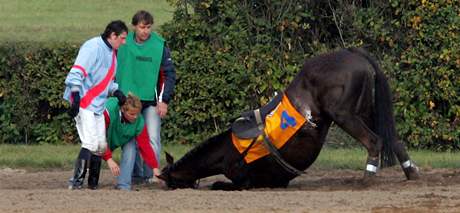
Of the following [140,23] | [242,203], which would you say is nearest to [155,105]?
[140,23]

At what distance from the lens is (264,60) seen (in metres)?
14.0

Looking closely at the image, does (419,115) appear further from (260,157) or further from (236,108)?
(260,157)

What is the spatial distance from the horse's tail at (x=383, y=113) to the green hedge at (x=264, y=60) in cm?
314

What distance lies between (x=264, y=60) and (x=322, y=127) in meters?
3.51

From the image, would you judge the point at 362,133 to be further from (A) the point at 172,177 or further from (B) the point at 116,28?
(B) the point at 116,28

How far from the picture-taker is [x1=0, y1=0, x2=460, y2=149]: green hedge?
13.7 m

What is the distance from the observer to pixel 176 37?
14.1 meters

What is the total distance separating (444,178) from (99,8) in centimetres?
1660

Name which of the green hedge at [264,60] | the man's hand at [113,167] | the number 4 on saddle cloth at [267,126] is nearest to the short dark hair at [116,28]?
the man's hand at [113,167]

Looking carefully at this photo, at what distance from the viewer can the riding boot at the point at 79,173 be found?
1053 centimetres

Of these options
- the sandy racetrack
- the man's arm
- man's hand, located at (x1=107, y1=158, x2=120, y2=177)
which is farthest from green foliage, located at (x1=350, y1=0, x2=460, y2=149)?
man's hand, located at (x1=107, y1=158, x2=120, y2=177)

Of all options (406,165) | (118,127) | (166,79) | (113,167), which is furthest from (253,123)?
(406,165)

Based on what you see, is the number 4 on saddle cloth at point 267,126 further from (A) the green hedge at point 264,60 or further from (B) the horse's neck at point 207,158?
(A) the green hedge at point 264,60

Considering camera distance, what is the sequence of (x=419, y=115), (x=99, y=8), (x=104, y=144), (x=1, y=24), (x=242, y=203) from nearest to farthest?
(x=242, y=203) → (x=104, y=144) → (x=419, y=115) → (x=1, y=24) → (x=99, y=8)
